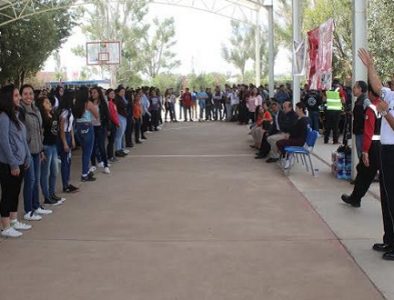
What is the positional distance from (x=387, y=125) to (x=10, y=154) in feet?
12.9

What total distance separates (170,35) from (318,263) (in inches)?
2576

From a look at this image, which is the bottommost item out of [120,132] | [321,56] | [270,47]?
[120,132]

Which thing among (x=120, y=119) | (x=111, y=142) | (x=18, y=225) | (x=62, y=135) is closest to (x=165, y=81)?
(x=120, y=119)

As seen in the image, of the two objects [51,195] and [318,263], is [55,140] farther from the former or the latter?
[318,263]

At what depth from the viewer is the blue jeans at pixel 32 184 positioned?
741 cm

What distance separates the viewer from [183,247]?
6348 mm

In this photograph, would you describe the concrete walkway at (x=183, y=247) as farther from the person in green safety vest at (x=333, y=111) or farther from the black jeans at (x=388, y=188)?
the person in green safety vest at (x=333, y=111)

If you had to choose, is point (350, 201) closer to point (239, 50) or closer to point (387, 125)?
point (387, 125)

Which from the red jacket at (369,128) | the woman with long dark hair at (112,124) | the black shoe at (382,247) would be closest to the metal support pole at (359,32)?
the red jacket at (369,128)

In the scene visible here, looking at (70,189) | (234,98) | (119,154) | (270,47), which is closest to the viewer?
(70,189)

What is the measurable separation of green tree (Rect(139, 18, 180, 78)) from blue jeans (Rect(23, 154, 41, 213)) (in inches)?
2381

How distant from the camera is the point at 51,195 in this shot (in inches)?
342

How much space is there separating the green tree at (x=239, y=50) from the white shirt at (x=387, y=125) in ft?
220

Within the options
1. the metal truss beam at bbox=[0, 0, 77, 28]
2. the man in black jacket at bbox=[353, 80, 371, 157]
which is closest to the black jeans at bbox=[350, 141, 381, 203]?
the man in black jacket at bbox=[353, 80, 371, 157]
